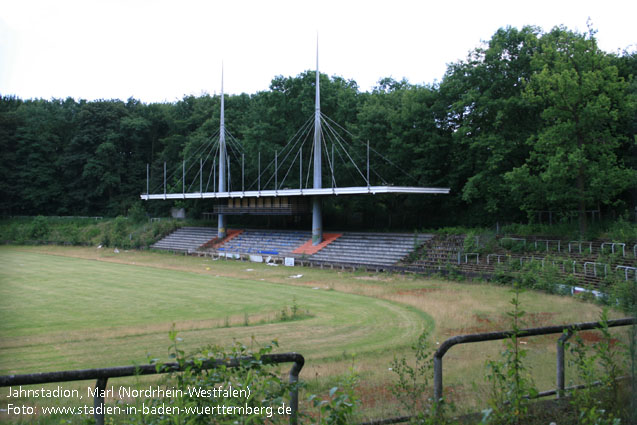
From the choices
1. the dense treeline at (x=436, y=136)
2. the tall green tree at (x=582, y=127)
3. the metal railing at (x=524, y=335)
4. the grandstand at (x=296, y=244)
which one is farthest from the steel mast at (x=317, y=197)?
the metal railing at (x=524, y=335)

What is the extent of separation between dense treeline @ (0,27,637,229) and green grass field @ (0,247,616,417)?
3831 mm

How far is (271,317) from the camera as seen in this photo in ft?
57.0

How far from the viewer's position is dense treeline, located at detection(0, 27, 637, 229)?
24.5 meters

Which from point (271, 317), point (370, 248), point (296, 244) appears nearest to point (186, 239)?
point (296, 244)

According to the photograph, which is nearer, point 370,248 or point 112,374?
point 112,374

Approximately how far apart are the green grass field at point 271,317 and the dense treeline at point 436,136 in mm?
3831

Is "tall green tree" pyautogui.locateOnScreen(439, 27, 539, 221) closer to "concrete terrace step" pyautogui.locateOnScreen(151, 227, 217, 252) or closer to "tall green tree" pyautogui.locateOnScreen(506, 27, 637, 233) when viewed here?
"tall green tree" pyautogui.locateOnScreen(506, 27, 637, 233)

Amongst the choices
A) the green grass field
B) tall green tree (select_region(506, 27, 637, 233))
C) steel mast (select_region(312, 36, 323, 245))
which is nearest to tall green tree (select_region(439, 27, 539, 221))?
tall green tree (select_region(506, 27, 637, 233))

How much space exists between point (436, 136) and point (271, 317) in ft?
79.1

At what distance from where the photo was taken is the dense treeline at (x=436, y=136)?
2452cm

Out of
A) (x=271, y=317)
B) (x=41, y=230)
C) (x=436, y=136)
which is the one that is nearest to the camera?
(x=271, y=317)

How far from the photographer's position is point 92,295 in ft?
74.5

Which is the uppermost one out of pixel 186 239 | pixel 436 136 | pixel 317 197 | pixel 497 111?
pixel 497 111

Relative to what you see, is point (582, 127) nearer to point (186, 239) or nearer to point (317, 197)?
point (317, 197)
